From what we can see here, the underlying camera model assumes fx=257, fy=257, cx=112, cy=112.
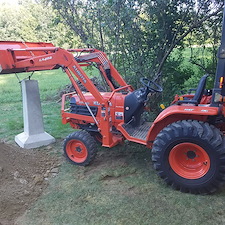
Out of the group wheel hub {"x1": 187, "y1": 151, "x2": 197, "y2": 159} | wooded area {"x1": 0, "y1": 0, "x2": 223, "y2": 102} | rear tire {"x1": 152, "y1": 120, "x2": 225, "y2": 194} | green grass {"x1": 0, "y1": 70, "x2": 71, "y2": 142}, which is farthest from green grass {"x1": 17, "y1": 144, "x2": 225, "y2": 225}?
wooded area {"x1": 0, "y1": 0, "x2": 223, "y2": 102}

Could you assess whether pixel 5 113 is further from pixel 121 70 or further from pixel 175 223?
pixel 175 223

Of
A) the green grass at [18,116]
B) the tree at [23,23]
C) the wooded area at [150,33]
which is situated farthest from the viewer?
the tree at [23,23]

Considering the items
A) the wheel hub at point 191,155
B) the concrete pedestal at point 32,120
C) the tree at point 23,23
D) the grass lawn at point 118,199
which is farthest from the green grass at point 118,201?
the tree at point 23,23

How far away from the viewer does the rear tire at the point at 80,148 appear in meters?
3.97

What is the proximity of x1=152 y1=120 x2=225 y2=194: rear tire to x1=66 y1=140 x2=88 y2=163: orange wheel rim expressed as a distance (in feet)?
4.33

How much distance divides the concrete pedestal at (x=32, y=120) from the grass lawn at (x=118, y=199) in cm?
88

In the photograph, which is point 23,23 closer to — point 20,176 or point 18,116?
point 18,116

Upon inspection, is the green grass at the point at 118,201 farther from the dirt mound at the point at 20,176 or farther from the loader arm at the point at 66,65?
the loader arm at the point at 66,65

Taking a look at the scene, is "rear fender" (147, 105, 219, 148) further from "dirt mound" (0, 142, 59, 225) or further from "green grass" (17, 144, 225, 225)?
"dirt mound" (0, 142, 59, 225)

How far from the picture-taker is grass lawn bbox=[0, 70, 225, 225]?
2.76 m

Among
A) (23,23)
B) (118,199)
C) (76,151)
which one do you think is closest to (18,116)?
(76,151)

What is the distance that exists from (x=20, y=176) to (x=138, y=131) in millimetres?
1874

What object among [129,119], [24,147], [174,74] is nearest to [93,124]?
[129,119]

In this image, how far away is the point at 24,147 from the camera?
15.7ft
